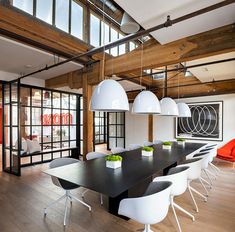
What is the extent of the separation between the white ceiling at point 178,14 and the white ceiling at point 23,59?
87.8 inches

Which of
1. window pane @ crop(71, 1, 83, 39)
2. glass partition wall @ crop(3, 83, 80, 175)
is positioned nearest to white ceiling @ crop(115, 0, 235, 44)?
window pane @ crop(71, 1, 83, 39)

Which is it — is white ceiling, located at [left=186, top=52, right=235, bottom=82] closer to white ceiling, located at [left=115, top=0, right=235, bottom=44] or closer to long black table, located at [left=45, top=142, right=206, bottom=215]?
white ceiling, located at [left=115, top=0, right=235, bottom=44]

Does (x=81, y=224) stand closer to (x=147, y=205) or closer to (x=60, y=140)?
(x=147, y=205)

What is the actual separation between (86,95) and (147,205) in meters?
3.37

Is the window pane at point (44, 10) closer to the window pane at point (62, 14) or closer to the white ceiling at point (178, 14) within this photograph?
the window pane at point (62, 14)

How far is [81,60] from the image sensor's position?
4.29 m

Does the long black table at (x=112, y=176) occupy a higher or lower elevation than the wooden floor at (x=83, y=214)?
higher

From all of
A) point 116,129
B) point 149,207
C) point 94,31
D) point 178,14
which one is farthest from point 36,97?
point 149,207

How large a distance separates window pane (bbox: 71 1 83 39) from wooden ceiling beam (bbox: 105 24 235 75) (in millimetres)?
1037

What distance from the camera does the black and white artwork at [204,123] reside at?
6393 millimetres

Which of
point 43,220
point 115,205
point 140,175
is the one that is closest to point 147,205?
point 140,175

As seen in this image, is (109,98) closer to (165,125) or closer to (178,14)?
(178,14)

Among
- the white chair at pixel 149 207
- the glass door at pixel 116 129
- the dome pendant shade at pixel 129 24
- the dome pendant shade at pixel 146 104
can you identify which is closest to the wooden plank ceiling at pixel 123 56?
the dome pendant shade at pixel 129 24

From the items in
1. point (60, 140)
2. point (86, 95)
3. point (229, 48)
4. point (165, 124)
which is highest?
point (229, 48)
